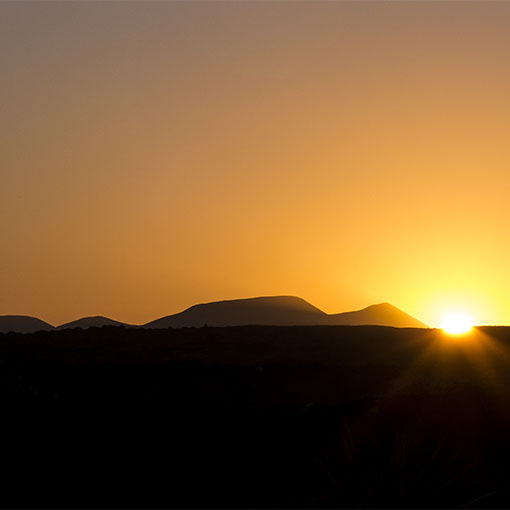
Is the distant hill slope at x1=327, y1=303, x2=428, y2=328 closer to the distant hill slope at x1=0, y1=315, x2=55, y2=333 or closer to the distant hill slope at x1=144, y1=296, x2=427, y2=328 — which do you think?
the distant hill slope at x1=144, y1=296, x2=427, y2=328

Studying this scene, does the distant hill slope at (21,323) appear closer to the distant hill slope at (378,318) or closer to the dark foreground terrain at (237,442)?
the distant hill slope at (378,318)

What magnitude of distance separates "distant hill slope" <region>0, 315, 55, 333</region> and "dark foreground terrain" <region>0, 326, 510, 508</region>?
138525 millimetres

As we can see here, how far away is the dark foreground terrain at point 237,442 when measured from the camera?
11.2 m

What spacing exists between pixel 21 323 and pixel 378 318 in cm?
8389

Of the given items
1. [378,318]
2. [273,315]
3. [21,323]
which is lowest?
[378,318]

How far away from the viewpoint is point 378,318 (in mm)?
108438

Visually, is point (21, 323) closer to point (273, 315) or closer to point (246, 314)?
point (246, 314)

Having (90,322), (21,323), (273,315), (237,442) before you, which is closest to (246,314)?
(273,315)

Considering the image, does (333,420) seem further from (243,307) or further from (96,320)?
(96,320)

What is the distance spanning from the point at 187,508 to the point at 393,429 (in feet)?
10.7

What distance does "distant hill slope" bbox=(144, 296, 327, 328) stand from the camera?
11112 cm

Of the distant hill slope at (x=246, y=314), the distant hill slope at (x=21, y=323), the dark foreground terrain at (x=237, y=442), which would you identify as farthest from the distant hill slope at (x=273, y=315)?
the dark foreground terrain at (x=237, y=442)

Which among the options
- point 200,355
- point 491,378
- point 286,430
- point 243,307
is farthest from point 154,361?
point 243,307

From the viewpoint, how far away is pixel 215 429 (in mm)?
13938
